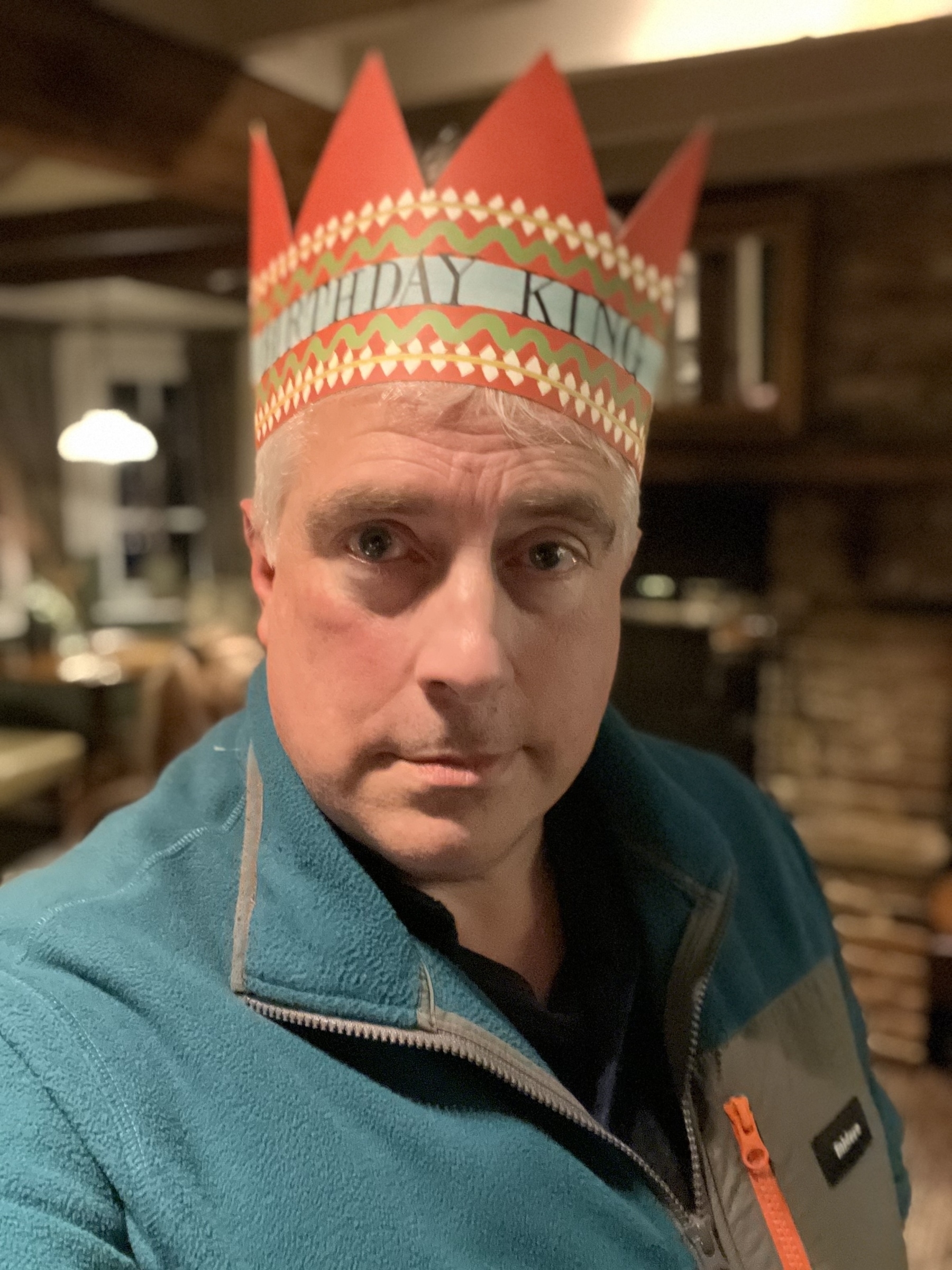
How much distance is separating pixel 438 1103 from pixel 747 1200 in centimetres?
33

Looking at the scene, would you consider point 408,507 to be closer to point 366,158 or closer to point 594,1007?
point 366,158

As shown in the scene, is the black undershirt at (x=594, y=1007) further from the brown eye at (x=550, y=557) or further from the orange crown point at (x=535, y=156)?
the orange crown point at (x=535, y=156)

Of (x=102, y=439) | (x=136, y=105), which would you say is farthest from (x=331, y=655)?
(x=102, y=439)

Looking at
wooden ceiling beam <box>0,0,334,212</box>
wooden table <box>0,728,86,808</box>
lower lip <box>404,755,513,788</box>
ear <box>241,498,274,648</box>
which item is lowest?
wooden table <box>0,728,86,808</box>

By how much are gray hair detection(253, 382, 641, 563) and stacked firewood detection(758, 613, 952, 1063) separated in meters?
2.35

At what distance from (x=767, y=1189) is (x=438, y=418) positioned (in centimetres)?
72

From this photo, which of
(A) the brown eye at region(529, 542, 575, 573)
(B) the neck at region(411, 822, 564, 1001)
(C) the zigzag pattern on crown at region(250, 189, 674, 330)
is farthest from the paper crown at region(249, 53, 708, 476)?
(B) the neck at region(411, 822, 564, 1001)

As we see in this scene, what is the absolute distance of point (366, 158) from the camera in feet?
2.60

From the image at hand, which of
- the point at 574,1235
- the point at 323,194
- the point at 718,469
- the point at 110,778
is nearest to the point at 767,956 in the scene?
the point at 574,1235

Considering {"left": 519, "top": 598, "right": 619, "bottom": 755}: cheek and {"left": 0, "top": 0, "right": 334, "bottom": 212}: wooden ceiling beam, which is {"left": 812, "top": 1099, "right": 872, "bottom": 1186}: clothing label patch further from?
{"left": 0, "top": 0, "right": 334, "bottom": 212}: wooden ceiling beam

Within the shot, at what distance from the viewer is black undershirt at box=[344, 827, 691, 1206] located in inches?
30.9

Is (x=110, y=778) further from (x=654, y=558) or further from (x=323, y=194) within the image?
(x=323, y=194)

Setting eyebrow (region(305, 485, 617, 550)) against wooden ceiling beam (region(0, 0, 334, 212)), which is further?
wooden ceiling beam (region(0, 0, 334, 212))

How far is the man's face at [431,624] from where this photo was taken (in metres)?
0.70
